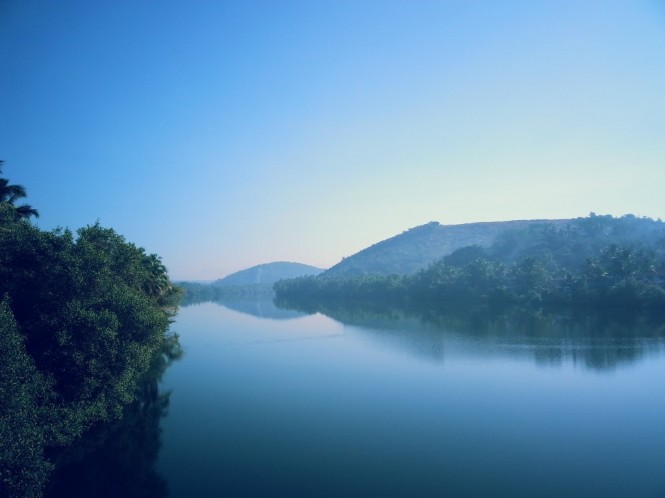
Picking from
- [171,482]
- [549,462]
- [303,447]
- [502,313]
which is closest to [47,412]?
[171,482]

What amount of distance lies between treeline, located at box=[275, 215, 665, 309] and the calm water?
1106 inches

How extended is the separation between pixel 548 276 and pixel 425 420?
71.8 m

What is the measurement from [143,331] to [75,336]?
176 inches

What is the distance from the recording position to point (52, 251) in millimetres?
20859

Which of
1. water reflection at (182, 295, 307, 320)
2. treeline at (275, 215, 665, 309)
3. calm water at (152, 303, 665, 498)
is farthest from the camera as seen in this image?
water reflection at (182, 295, 307, 320)

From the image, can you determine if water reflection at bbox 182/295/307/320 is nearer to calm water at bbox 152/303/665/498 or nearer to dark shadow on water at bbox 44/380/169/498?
calm water at bbox 152/303/665/498

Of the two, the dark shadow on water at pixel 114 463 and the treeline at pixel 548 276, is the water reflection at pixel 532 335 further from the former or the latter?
the dark shadow on water at pixel 114 463

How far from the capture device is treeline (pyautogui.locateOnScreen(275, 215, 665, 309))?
71.2 m

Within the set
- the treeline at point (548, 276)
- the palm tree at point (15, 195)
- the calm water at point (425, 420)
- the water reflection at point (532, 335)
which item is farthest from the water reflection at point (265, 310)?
the palm tree at point (15, 195)

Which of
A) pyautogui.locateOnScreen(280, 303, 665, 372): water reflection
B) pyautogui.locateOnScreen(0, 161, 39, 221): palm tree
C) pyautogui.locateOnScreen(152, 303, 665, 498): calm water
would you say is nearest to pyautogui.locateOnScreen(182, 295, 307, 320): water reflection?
pyautogui.locateOnScreen(280, 303, 665, 372): water reflection

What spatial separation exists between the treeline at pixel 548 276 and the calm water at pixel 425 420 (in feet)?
92.1

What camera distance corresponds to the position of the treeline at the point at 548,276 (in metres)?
71.2

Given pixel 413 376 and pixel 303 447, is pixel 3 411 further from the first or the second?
pixel 413 376

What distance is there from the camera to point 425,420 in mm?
23734
